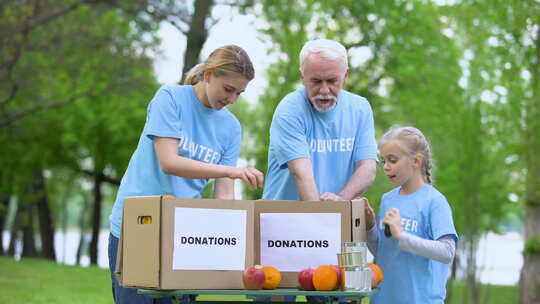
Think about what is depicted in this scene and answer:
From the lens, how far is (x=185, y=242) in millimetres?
3027

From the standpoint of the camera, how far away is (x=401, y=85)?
20.3 metres

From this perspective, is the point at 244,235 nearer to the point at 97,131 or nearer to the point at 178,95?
the point at 178,95

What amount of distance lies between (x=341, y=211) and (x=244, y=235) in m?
0.42

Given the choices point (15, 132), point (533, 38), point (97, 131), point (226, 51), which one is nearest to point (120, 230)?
point (226, 51)

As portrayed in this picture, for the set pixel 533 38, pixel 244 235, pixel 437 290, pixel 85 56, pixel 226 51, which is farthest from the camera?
pixel 85 56

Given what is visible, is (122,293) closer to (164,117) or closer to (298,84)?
(164,117)

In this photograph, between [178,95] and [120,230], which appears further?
[178,95]

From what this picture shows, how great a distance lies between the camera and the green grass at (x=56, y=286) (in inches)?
419

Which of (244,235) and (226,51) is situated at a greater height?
(226,51)

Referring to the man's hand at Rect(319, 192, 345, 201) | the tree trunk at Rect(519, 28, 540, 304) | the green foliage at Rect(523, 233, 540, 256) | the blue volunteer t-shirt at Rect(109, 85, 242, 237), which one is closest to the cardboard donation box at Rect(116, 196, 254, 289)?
the blue volunteer t-shirt at Rect(109, 85, 242, 237)

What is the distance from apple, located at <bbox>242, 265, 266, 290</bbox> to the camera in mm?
2998

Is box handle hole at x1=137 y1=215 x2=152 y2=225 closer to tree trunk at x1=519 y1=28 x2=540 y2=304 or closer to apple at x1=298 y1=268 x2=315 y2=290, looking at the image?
apple at x1=298 y1=268 x2=315 y2=290

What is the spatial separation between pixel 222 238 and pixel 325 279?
0.43 metres

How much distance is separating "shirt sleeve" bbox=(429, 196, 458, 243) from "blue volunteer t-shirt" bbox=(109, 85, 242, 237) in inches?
40.5
